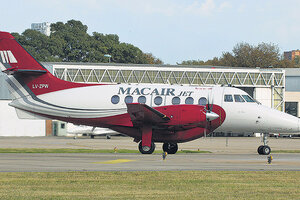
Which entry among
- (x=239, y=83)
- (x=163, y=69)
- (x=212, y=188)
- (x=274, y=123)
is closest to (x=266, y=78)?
(x=239, y=83)

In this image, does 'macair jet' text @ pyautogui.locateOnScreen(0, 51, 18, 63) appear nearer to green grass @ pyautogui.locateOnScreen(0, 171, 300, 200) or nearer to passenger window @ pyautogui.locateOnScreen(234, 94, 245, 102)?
green grass @ pyautogui.locateOnScreen(0, 171, 300, 200)

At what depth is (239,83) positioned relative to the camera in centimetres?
7381

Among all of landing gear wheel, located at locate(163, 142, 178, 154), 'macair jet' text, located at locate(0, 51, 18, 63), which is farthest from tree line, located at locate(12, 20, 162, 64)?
landing gear wheel, located at locate(163, 142, 178, 154)

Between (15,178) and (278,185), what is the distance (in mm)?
8952

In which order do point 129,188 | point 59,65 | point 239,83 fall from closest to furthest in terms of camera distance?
1. point 129,188
2. point 59,65
3. point 239,83

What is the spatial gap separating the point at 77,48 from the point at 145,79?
5362cm

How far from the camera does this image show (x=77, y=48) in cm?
12069

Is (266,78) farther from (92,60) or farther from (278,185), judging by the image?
(278,185)

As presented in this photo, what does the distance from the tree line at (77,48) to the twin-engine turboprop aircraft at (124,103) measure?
272ft

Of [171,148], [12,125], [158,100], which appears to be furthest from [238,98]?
[12,125]

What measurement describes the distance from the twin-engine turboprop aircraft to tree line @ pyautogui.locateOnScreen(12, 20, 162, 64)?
272 feet

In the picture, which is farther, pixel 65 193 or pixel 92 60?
pixel 92 60

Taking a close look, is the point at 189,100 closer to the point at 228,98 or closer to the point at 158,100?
the point at 158,100

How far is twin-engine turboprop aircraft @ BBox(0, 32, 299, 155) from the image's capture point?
30250mm
